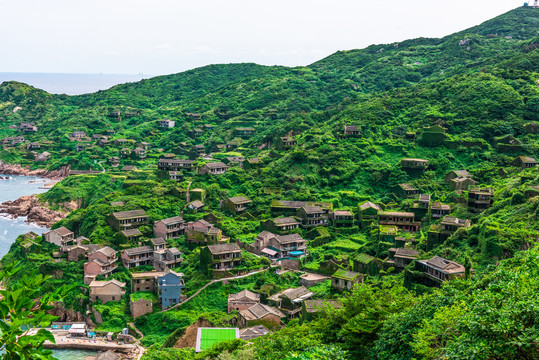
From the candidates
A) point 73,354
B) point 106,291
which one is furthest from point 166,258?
point 73,354

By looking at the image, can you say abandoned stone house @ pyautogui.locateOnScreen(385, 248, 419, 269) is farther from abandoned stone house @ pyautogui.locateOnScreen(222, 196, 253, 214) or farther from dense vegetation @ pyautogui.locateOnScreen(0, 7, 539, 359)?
abandoned stone house @ pyautogui.locateOnScreen(222, 196, 253, 214)

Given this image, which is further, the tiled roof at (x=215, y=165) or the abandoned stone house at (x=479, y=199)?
the tiled roof at (x=215, y=165)

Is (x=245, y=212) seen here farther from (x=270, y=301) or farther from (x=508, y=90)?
(x=508, y=90)

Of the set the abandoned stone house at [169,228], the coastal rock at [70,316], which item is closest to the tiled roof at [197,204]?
the abandoned stone house at [169,228]

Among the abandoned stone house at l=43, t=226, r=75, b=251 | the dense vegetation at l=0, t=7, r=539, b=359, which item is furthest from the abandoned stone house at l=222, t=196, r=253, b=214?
the abandoned stone house at l=43, t=226, r=75, b=251

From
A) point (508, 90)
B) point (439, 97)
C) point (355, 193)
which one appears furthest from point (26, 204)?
point (508, 90)

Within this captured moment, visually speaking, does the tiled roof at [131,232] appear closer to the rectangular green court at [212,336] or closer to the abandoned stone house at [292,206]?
the abandoned stone house at [292,206]
